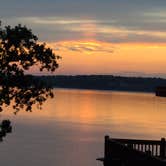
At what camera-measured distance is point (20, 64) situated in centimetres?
1202

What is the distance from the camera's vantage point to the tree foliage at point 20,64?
1178 centimetres

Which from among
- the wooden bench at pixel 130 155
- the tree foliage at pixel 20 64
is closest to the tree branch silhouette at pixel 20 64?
the tree foliage at pixel 20 64

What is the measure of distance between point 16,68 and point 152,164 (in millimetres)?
5588

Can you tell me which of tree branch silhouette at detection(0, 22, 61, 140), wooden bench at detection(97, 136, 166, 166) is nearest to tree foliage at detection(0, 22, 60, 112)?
tree branch silhouette at detection(0, 22, 61, 140)

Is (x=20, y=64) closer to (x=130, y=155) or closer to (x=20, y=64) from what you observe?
(x=20, y=64)

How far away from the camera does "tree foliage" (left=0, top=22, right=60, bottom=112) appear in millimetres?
11781

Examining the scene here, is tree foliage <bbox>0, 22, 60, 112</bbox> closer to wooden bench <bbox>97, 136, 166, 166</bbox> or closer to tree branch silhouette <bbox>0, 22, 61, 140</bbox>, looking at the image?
tree branch silhouette <bbox>0, 22, 61, 140</bbox>

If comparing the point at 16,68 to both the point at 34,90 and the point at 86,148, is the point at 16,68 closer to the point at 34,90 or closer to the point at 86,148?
the point at 34,90

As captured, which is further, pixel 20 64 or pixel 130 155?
pixel 130 155

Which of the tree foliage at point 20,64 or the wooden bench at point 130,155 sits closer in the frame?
the tree foliage at point 20,64

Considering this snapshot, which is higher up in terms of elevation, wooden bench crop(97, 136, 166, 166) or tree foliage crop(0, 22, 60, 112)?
tree foliage crop(0, 22, 60, 112)

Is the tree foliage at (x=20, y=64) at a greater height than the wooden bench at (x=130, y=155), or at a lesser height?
greater

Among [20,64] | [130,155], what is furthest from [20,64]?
[130,155]

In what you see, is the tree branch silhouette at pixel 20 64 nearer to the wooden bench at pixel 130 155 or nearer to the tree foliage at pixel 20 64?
the tree foliage at pixel 20 64
